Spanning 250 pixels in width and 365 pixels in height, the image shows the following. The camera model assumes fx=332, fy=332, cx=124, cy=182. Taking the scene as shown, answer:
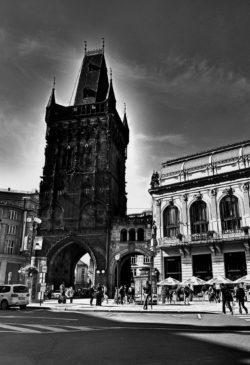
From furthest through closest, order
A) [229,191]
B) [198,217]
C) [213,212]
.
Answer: [198,217] < [213,212] < [229,191]

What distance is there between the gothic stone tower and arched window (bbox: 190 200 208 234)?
13.2 meters

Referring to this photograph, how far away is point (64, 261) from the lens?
2052 inches

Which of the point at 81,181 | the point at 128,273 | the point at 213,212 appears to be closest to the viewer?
the point at 213,212

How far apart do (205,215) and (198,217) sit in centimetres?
89

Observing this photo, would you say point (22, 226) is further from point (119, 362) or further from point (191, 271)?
point (119, 362)

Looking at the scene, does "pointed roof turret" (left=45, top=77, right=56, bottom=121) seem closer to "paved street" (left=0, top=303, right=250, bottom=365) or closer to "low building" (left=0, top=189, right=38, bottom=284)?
"low building" (left=0, top=189, right=38, bottom=284)

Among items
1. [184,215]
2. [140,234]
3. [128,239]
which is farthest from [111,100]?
[184,215]

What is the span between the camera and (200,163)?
42.7m

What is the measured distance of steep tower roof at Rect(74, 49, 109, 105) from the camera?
58375 millimetres

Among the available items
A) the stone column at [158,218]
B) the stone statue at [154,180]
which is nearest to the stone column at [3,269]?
the stone column at [158,218]

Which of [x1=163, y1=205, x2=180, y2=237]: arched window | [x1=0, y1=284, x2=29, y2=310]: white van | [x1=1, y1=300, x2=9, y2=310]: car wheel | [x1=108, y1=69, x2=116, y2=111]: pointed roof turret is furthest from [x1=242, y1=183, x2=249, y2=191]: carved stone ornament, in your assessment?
[x1=1, y1=300, x2=9, y2=310]: car wheel

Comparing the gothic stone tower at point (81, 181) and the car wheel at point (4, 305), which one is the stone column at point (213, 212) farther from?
the car wheel at point (4, 305)

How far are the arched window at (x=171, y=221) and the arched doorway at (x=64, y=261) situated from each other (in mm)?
11884

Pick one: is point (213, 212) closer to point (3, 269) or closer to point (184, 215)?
point (184, 215)
